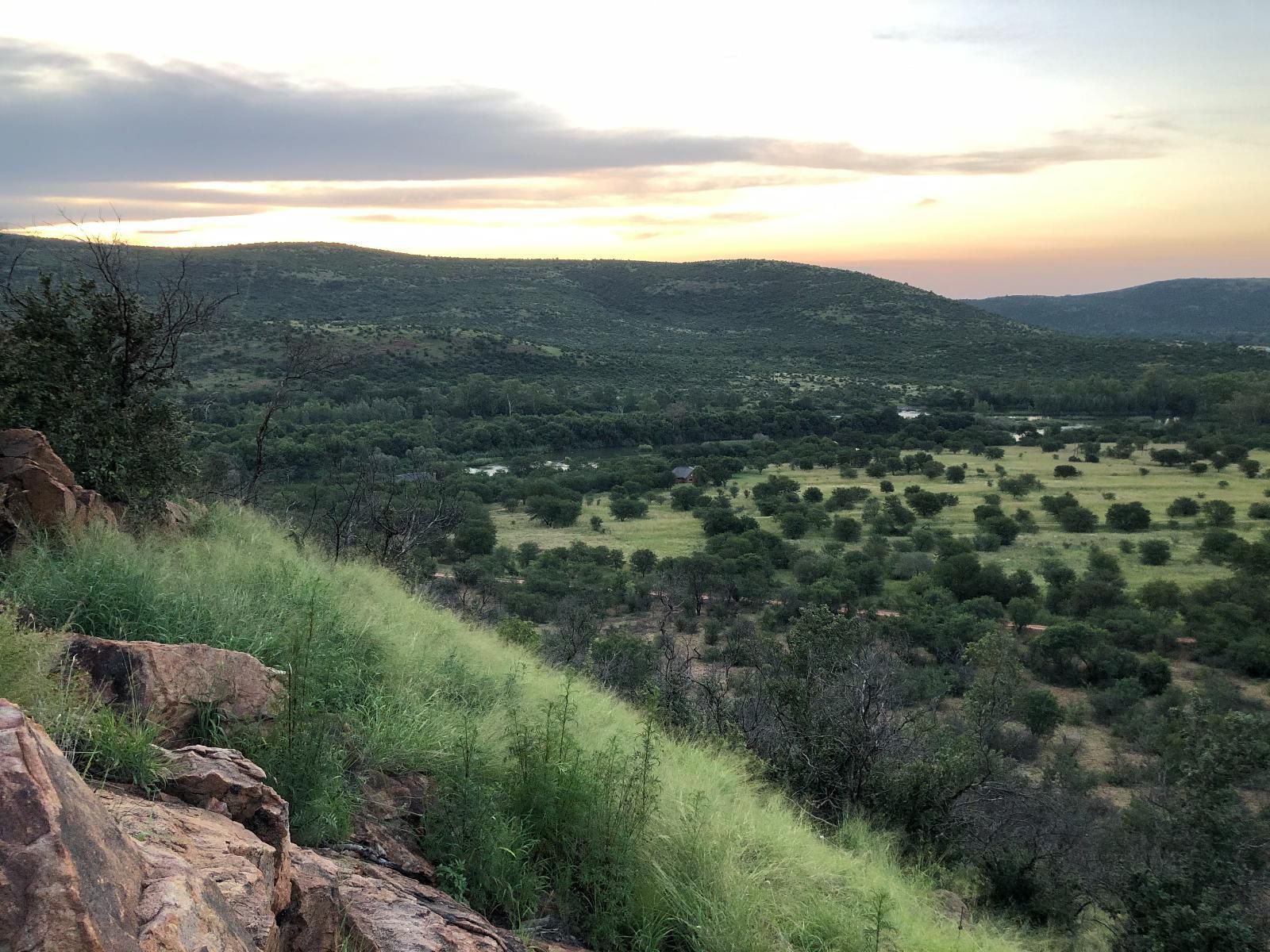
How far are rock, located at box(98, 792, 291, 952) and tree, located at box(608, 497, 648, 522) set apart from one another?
38870 millimetres

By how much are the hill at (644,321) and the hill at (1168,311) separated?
69.0m

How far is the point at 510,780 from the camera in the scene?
4.56m

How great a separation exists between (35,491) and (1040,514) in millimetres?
44997

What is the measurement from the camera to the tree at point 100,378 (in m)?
7.37

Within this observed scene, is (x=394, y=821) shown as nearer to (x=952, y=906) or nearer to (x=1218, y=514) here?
(x=952, y=906)

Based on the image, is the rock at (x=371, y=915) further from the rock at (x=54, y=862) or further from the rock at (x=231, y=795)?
the rock at (x=54, y=862)

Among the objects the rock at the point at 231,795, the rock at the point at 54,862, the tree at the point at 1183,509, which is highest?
the rock at the point at 54,862

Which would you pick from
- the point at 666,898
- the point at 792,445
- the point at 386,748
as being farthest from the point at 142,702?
the point at 792,445

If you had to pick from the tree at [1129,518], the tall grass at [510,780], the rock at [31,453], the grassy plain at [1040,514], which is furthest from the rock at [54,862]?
the tree at [1129,518]

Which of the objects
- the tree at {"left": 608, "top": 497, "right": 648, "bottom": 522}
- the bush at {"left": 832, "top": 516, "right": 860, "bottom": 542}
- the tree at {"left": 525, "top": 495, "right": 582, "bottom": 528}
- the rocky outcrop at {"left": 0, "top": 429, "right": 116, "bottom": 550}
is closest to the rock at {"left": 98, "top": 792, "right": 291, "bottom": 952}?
the rocky outcrop at {"left": 0, "top": 429, "right": 116, "bottom": 550}

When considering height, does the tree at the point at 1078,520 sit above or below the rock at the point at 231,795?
below

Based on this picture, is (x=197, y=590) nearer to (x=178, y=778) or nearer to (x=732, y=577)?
(x=178, y=778)

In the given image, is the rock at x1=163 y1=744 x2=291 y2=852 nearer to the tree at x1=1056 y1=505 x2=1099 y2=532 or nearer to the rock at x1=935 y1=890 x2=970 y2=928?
the rock at x1=935 y1=890 x2=970 y2=928

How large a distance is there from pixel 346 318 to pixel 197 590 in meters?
78.9
